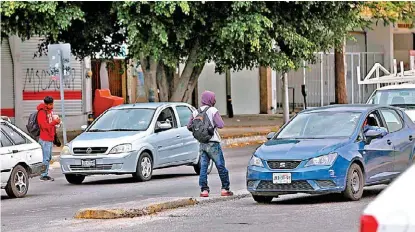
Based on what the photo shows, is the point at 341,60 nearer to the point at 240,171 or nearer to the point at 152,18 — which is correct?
the point at 152,18

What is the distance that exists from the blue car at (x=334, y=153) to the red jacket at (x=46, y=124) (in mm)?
7474

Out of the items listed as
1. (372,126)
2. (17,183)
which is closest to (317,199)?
(372,126)

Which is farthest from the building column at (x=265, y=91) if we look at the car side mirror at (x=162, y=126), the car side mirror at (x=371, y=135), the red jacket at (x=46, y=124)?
the car side mirror at (x=371, y=135)

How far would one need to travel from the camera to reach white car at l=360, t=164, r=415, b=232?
17.5 ft

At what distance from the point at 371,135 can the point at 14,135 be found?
6.76 meters

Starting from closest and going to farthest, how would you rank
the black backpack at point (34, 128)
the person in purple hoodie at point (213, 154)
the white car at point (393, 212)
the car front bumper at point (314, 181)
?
1. the white car at point (393, 212)
2. the car front bumper at point (314, 181)
3. the person in purple hoodie at point (213, 154)
4. the black backpack at point (34, 128)

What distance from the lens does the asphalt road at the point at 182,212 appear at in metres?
13.0

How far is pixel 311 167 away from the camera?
14.8 meters

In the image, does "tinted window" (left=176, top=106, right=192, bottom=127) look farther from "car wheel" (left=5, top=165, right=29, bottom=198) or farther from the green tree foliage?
the green tree foliage

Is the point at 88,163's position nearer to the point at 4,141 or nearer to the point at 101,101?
the point at 4,141

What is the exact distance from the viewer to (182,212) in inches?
576

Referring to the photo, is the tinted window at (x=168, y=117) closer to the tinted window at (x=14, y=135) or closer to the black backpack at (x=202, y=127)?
the tinted window at (x=14, y=135)

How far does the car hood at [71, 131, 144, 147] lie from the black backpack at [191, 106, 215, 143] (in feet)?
14.8

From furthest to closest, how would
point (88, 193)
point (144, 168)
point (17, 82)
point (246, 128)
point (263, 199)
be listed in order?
point (246, 128) → point (17, 82) → point (144, 168) → point (88, 193) → point (263, 199)
